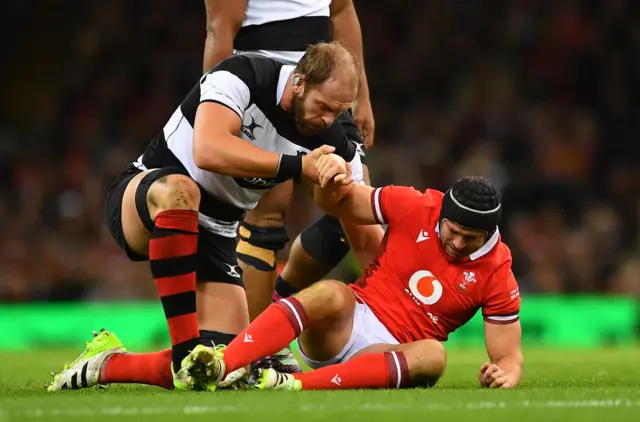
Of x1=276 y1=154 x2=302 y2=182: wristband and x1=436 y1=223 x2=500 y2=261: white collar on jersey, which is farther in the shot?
x1=436 y1=223 x2=500 y2=261: white collar on jersey

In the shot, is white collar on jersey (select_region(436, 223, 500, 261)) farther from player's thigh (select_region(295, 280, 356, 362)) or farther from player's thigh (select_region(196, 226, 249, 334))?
player's thigh (select_region(196, 226, 249, 334))

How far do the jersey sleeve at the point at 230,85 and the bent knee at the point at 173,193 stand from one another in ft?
1.16

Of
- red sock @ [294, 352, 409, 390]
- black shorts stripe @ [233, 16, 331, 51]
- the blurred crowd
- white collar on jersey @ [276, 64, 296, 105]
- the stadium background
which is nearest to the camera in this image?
red sock @ [294, 352, 409, 390]

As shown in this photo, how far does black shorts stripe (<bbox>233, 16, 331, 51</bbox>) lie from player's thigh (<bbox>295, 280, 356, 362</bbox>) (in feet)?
4.57

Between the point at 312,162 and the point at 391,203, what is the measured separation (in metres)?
0.66

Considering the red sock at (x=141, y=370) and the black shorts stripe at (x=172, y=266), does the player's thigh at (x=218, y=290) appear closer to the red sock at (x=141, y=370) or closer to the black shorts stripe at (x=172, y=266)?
the red sock at (x=141, y=370)

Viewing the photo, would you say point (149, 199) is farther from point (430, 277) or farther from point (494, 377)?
point (494, 377)

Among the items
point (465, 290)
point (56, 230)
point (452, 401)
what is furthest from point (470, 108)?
point (452, 401)

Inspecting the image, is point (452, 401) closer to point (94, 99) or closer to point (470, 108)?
point (470, 108)

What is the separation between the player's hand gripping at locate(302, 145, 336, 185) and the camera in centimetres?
485

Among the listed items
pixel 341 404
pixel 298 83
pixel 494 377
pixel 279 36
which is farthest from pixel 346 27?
pixel 341 404

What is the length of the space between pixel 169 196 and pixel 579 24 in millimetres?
9756

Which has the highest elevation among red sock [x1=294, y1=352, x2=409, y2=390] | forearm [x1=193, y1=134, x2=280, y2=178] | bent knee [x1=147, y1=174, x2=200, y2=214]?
forearm [x1=193, y1=134, x2=280, y2=178]

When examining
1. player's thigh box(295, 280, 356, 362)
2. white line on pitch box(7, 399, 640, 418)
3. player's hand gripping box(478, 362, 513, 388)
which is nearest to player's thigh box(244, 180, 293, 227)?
player's thigh box(295, 280, 356, 362)
